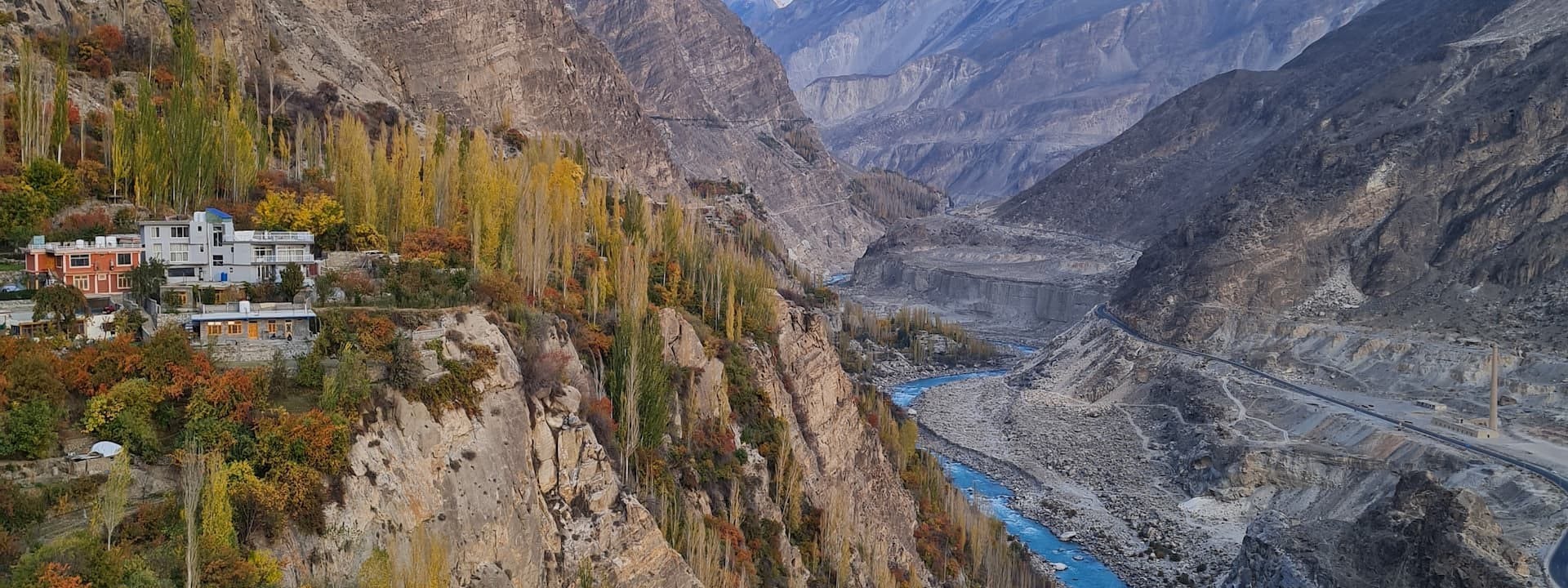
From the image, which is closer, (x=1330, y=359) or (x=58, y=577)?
(x=58, y=577)

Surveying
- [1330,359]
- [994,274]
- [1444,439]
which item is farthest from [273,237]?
[994,274]

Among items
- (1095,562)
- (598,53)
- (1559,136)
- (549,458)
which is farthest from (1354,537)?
(598,53)

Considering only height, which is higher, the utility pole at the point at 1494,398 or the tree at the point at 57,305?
the tree at the point at 57,305

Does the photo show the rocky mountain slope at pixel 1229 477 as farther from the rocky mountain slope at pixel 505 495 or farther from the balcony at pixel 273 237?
the balcony at pixel 273 237

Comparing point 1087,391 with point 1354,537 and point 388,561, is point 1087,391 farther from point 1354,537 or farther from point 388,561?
point 388,561

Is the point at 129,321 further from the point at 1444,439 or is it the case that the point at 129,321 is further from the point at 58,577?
the point at 1444,439

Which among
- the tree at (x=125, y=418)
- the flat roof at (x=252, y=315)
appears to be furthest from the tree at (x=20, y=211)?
the tree at (x=125, y=418)
